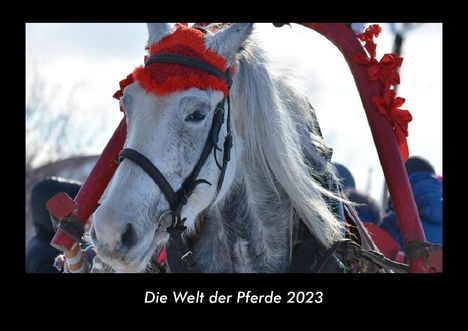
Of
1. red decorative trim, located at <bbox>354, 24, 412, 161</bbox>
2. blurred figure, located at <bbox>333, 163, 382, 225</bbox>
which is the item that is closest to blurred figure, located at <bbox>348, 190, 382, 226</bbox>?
blurred figure, located at <bbox>333, 163, 382, 225</bbox>

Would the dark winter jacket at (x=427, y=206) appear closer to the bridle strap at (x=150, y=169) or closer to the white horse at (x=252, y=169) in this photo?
the white horse at (x=252, y=169)

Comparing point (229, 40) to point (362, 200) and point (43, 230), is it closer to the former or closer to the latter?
point (43, 230)

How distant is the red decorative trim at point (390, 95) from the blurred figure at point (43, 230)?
3.04m

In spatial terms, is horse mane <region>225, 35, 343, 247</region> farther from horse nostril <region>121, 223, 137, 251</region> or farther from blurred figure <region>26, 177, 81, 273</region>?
blurred figure <region>26, 177, 81, 273</region>

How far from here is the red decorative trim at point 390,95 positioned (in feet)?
12.0

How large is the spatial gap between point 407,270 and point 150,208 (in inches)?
50.7

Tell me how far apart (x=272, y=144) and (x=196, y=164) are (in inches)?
17.5

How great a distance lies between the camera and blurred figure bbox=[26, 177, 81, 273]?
19.2 feet

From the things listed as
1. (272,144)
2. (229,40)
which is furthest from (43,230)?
(229,40)

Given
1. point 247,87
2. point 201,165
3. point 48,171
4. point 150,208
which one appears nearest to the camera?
point 150,208

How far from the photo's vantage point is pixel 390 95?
3.68m
